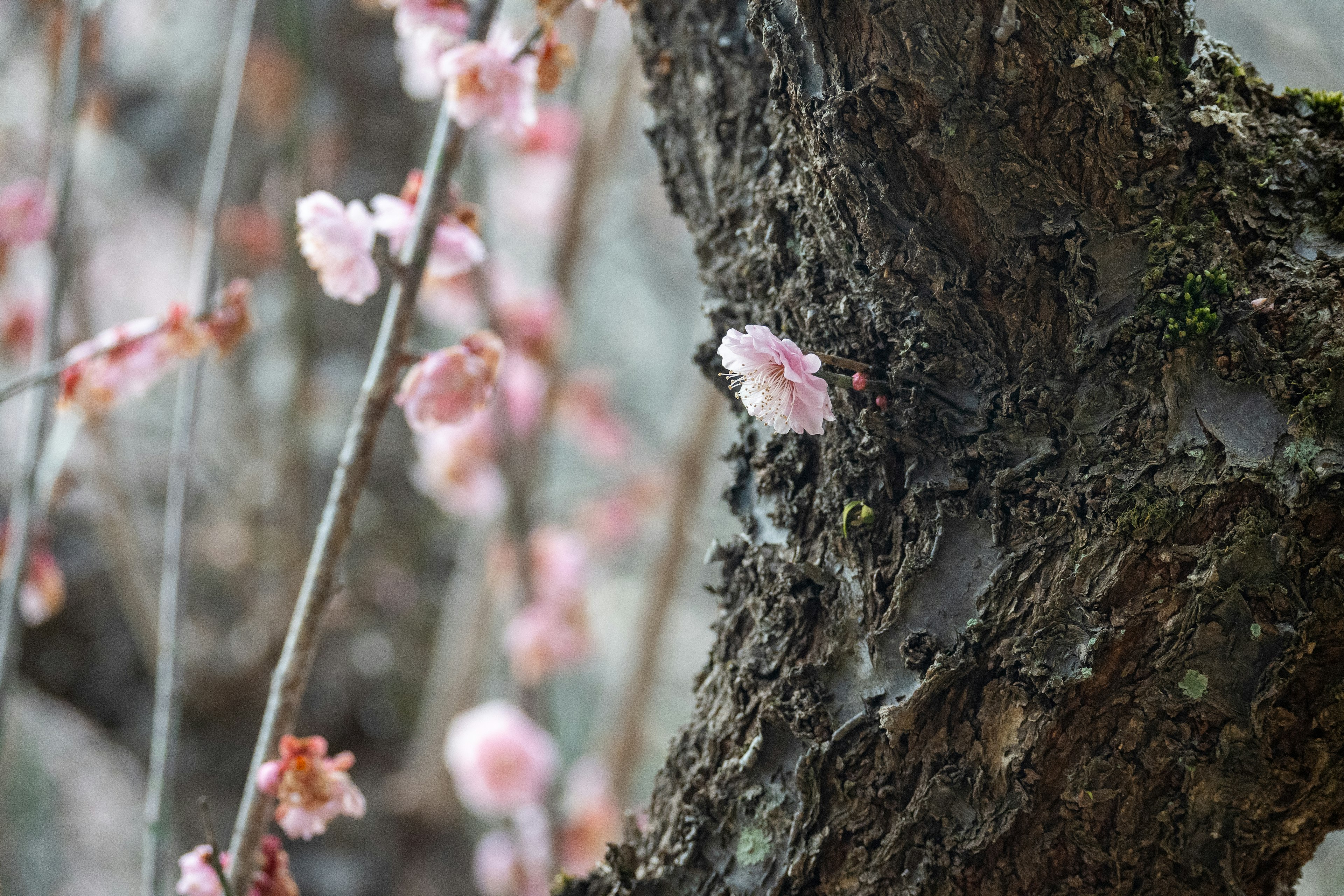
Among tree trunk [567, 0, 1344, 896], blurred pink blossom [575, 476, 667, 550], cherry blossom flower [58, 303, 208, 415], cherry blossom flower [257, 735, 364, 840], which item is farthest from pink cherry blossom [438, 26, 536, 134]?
blurred pink blossom [575, 476, 667, 550]

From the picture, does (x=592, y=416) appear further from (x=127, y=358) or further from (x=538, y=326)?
(x=127, y=358)

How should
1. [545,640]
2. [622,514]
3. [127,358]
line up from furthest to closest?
[622,514]
[545,640]
[127,358]

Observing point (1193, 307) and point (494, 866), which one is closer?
point (1193, 307)

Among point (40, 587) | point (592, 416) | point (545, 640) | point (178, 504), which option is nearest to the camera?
point (178, 504)

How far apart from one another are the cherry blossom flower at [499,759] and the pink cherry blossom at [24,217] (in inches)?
45.5

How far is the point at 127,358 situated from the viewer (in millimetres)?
933

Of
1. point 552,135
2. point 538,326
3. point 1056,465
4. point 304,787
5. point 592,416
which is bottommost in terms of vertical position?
point 1056,465

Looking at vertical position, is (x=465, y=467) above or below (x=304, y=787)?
above

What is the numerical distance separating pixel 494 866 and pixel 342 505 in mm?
1490

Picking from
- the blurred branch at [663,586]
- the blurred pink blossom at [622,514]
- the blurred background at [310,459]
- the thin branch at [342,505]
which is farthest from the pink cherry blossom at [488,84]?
the blurred pink blossom at [622,514]

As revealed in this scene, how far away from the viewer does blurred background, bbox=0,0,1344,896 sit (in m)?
1.67

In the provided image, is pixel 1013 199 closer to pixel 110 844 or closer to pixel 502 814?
pixel 502 814

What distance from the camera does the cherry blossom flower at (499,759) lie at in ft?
5.74

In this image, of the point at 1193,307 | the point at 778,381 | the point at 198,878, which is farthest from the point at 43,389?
the point at 1193,307
